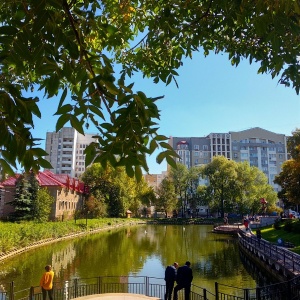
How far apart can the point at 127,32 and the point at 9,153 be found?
404 cm

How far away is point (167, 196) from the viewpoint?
7238 centimetres

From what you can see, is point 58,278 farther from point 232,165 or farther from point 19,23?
point 232,165

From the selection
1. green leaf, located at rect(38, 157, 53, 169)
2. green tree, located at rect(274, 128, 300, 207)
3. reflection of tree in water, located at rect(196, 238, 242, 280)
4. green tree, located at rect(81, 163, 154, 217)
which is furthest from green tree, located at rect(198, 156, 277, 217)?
green leaf, located at rect(38, 157, 53, 169)

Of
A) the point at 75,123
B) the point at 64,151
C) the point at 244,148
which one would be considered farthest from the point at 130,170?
the point at 244,148

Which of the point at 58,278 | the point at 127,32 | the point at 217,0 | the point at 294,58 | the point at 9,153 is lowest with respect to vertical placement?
the point at 58,278

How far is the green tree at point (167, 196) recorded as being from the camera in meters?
72.5

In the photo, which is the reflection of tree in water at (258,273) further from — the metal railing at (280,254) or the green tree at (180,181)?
the green tree at (180,181)

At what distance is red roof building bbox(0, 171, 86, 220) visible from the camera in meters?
40.7

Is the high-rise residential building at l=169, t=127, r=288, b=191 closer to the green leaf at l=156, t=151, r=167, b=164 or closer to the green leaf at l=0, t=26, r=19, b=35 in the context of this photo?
the green leaf at l=156, t=151, r=167, b=164

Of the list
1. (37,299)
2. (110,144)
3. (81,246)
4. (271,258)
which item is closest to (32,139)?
(110,144)

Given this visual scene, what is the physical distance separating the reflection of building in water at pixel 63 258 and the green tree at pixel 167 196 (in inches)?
1782

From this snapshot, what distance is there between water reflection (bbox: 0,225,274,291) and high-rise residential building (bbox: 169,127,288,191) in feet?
225

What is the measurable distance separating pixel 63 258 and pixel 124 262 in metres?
4.41

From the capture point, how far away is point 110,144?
8.26ft
